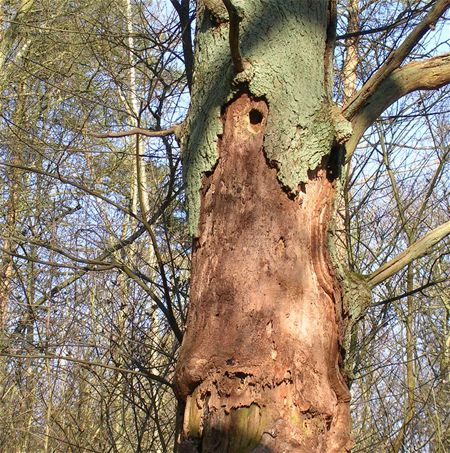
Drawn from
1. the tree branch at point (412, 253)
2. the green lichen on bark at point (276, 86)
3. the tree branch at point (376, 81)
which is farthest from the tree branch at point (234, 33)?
the tree branch at point (412, 253)

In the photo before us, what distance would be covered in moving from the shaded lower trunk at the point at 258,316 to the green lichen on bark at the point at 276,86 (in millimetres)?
40

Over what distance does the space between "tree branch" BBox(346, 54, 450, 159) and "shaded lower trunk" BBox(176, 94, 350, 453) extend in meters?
0.32

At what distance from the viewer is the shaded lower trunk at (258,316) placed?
1.59 m

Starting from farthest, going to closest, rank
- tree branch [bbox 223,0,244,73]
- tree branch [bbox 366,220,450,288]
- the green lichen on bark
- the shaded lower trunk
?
tree branch [bbox 366,220,450,288], the green lichen on bark, tree branch [bbox 223,0,244,73], the shaded lower trunk

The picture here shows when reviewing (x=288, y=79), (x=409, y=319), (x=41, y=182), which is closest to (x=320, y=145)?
(x=288, y=79)

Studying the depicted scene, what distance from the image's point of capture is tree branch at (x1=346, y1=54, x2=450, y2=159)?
2.11 metres

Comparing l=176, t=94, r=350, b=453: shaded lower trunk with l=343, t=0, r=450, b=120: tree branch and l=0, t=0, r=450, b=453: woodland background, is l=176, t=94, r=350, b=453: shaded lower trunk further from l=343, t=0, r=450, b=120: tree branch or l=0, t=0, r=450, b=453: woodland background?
l=0, t=0, r=450, b=453: woodland background

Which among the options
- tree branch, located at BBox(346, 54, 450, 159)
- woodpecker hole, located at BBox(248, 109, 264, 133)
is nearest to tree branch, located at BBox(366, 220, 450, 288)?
tree branch, located at BBox(346, 54, 450, 159)

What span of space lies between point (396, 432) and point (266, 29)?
3494 mm

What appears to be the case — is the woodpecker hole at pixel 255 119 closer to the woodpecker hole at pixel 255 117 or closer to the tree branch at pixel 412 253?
the woodpecker hole at pixel 255 117

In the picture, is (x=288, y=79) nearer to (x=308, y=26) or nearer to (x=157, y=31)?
(x=308, y=26)

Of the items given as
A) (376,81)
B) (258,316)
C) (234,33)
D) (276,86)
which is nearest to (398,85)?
(376,81)

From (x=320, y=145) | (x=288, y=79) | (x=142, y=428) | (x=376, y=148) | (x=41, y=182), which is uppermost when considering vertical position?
(x=41, y=182)

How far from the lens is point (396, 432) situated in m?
4.58
